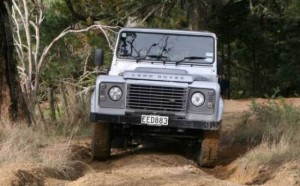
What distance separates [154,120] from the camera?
9242mm

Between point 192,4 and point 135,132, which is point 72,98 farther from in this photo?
point 192,4

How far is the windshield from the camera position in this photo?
34.3 ft

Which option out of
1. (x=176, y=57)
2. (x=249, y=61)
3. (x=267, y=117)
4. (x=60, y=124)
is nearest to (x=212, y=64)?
(x=176, y=57)

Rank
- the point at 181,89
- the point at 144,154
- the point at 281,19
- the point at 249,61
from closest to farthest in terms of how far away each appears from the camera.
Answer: the point at 181,89
the point at 144,154
the point at 281,19
the point at 249,61

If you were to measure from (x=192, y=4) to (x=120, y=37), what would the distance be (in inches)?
390

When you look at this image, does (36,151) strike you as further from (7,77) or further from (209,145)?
(7,77)

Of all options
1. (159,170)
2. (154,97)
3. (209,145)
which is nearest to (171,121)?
(154,97)

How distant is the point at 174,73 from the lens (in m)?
9.66

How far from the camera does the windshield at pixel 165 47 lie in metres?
10.5

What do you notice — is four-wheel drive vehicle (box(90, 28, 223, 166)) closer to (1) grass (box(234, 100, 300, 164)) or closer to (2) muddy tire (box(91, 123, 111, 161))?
(2) muddy tire (box(91, 123, 111, 161))

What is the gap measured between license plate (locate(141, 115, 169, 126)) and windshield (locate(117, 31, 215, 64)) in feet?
4.75

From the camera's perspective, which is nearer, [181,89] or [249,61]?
[181,89]

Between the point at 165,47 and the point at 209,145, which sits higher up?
the point at 165,47

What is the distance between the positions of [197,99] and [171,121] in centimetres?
48
